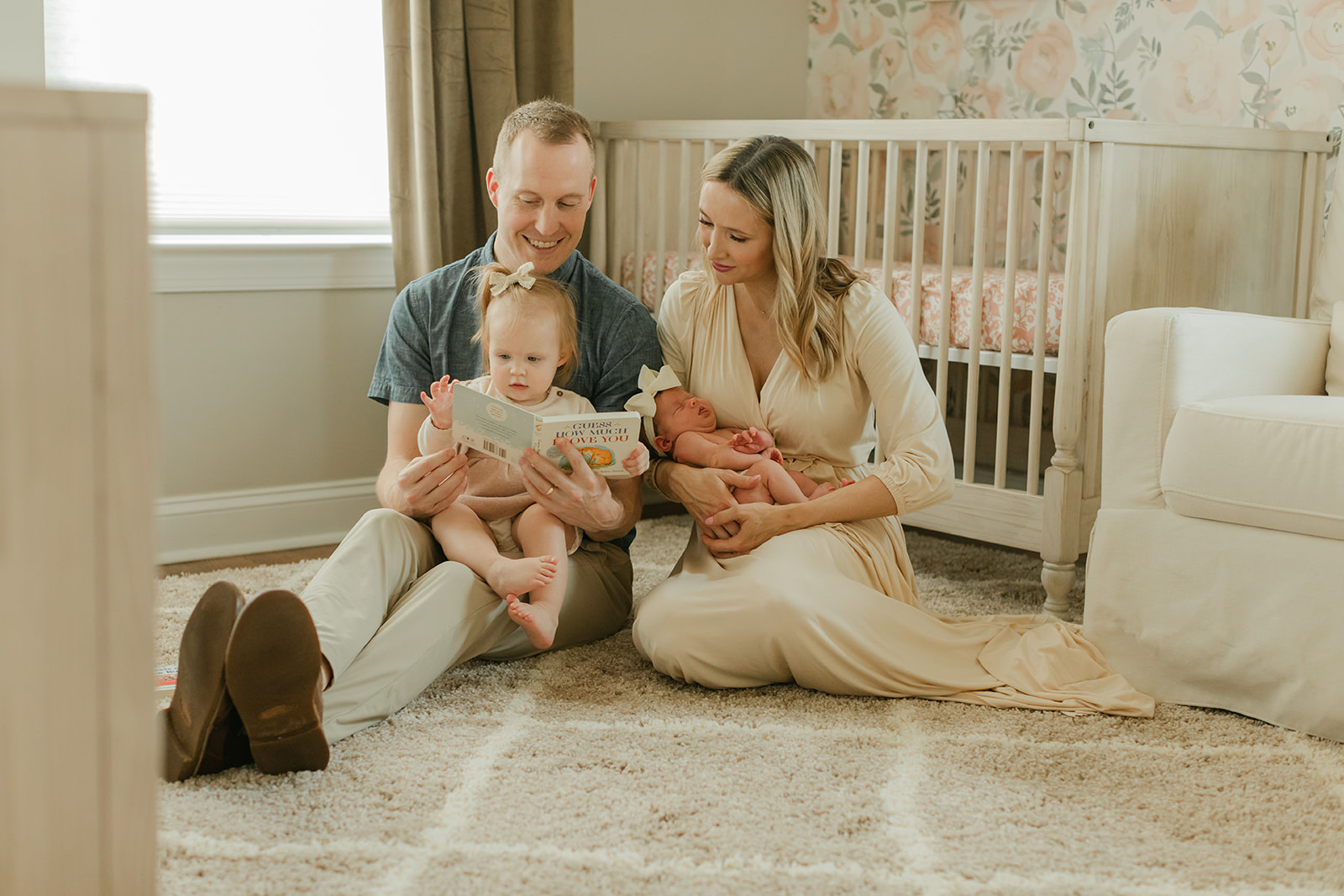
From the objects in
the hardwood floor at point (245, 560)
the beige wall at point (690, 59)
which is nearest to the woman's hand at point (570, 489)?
the hardwood floor at point (245, 560)

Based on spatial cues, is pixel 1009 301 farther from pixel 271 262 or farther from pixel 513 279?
pixel 271 262

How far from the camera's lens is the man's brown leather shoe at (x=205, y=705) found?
1.36m

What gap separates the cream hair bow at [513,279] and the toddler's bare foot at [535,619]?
1.49 feet

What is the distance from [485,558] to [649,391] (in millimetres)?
380

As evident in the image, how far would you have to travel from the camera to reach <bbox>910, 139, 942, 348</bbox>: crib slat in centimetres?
232

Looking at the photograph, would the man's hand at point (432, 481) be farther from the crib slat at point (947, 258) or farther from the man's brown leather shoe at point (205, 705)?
the crib slat at point (947, 258)

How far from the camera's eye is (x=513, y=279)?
1773 millimetres

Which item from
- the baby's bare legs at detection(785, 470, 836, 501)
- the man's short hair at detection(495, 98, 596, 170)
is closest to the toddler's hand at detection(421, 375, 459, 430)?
the man's short hair at detection(495, 98, 596, 170)


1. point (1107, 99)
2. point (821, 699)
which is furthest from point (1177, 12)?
point (821, 699)

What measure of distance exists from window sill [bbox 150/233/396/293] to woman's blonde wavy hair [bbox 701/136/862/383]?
1.18 m

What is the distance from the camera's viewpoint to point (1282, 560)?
1641 millimetres

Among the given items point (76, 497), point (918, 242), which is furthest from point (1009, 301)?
point (76, 497)

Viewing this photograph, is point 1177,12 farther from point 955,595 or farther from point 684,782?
point 684,782

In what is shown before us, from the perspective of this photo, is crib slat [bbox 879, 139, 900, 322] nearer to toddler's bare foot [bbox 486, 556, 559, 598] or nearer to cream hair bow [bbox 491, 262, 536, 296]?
cream hair bow [bbox 491, 262, 536, 296]
